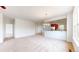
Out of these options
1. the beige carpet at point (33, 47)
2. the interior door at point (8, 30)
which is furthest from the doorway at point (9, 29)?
the beige carpet at point (33, 47)

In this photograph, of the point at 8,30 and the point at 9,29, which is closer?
the point at 8,30

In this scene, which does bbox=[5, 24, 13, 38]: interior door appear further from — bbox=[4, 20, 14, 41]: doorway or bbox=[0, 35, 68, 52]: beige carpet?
bbox=[0, 35, 68, 52]: beige carpet

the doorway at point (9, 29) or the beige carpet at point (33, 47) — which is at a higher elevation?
the doorway at point (9, 29)

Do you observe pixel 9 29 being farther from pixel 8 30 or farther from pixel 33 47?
pixel 33 47

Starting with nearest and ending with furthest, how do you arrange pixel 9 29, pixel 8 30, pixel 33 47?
pixel 33 47 < pixel 8 30 < pixel 9 29

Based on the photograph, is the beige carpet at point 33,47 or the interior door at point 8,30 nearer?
the beige carpet at point 33,47

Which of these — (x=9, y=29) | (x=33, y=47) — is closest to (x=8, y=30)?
(x=9, y=29)

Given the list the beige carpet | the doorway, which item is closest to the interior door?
the doorway

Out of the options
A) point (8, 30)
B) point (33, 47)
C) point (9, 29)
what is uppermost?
point (9, 29)

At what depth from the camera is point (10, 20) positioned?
11891mm

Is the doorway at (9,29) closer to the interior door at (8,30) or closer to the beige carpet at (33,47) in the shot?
the interior door at (8,30)
